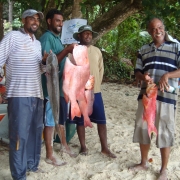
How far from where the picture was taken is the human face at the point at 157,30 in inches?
121

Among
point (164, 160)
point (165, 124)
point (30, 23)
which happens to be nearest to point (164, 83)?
point (165, 124)

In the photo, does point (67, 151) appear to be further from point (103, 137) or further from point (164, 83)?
point (164, 83)

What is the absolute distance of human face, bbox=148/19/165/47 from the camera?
3074mm

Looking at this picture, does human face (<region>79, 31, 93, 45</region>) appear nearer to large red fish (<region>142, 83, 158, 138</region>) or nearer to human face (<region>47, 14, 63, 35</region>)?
human face (<region>47, 14, 63, 35</region>)

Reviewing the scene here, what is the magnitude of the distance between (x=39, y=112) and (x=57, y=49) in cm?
75

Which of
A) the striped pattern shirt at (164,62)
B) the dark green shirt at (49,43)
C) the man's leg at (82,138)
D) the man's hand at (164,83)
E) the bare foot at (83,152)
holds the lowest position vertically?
the bare foot at (83,152)

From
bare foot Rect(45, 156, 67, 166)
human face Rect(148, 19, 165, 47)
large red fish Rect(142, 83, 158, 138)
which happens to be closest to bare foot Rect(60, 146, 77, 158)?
bare foot Rect(45, 156, 67, 166)

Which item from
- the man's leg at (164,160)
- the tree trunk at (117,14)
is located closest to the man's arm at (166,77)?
the man's leg at (164,160)

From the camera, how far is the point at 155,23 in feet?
10.1

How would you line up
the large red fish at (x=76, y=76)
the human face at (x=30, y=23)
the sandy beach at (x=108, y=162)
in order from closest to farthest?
the large red fish at (x=76, y=76)
the human face at (x=30, y=23)
the sandy beach at (x=108, y=162)

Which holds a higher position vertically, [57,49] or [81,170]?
[57,49]

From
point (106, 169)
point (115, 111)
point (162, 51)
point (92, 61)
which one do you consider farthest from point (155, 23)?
point (115, 111)

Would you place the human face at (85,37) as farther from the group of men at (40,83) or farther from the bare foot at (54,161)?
the bare foot at (54,161)

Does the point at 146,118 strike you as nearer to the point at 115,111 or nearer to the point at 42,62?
the point at 42,62
